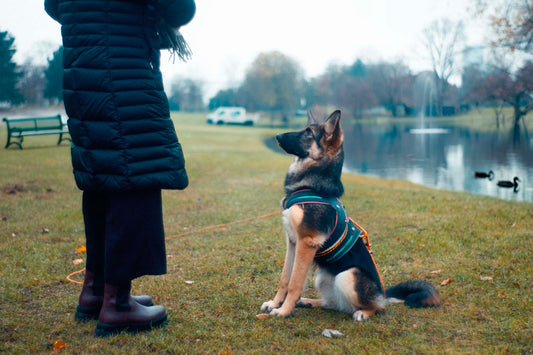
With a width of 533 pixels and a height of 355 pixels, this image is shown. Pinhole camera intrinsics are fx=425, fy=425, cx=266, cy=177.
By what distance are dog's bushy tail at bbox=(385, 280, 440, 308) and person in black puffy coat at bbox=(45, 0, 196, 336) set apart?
213cm

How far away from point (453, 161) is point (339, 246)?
Answer: 16300 mm

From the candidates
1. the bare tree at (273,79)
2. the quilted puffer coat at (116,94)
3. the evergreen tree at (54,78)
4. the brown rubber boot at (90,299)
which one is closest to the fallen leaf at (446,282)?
the quilted puffer coat at (116,94)

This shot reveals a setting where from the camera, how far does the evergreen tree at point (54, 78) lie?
521 inches

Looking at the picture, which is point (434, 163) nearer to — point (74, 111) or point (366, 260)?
point (366, 260)

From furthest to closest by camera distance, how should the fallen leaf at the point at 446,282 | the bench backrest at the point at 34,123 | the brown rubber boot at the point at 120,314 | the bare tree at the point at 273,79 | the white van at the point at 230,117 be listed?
the white van at the point at 230,117
the bare tree at the point at 273,79
the bench backrest at the point at 34,123
the fallen leaf at the point at 446,282
the brown rubber boot at the point at 120,314

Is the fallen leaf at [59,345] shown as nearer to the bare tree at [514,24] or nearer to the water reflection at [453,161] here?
the water reflection at [453,161]

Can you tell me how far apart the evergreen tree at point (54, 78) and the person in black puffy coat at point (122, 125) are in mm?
11364

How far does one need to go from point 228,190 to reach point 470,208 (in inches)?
219

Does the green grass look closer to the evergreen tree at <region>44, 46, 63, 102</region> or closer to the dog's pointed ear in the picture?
the dog's pointed ear

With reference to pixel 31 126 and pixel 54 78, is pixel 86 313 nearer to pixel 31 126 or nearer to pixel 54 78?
pixel 54 78

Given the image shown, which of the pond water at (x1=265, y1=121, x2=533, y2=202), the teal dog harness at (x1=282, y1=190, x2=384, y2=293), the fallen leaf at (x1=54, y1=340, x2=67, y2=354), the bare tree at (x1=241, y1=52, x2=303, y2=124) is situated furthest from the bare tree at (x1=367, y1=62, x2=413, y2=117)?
the fallen leaf at (x1=54, y1=340, x2=67, y2=354)

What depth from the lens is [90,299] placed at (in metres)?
3.35

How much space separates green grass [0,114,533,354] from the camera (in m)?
3.15

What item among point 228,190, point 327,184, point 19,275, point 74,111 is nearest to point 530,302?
point 327,184
